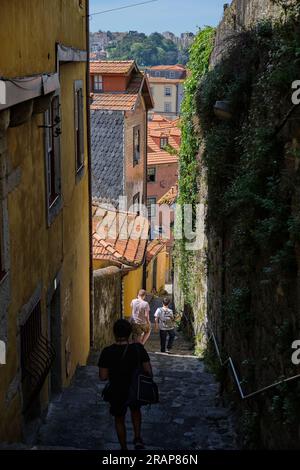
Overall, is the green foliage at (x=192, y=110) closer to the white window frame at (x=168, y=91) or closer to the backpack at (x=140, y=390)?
the backpack at (x=140, y=390)

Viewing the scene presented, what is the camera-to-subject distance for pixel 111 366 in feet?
20.2

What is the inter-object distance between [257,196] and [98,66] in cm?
2032

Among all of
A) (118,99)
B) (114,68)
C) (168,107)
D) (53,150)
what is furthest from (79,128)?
Answer: (168,107)

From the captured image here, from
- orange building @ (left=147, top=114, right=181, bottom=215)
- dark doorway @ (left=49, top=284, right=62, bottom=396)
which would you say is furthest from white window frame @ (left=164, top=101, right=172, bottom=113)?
dark doorway @ (left=49, top=284, right=62, bottom=396)

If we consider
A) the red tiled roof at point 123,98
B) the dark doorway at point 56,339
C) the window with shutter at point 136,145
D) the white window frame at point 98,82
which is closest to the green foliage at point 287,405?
the dark doorway at point 56,339

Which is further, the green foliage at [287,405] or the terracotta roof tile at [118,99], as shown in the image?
the terracotta roof tile at [118,99]

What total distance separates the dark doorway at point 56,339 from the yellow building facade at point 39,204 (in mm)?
14

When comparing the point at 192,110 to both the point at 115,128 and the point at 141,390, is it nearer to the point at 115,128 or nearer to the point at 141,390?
the point at 141,390

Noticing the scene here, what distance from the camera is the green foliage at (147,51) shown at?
454 ft

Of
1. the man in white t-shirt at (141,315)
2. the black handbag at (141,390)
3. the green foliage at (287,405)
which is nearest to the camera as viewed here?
the green foliage at (287,405)

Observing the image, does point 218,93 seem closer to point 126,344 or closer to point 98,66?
point 126,344

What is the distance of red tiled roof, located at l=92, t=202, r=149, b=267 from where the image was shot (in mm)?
16328

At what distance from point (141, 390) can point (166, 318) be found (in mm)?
7243

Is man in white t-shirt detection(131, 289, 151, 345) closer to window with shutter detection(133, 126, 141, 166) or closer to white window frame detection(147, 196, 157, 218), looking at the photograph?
window with shutter detection(133, 126, 141, 166)
